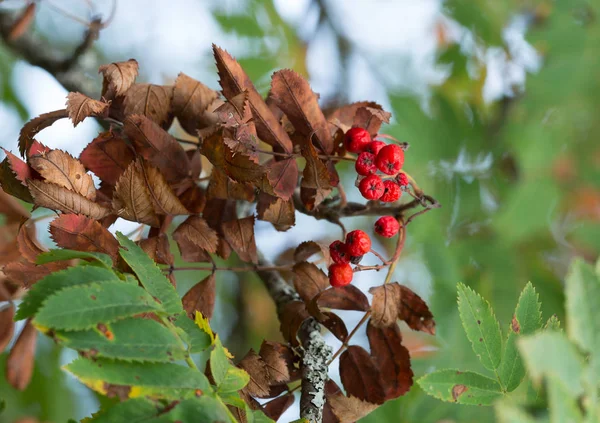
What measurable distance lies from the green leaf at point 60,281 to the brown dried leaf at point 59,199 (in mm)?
117

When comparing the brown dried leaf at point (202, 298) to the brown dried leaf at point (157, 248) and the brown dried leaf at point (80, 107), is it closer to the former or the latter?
the brown dried leaf at point (157, 248)

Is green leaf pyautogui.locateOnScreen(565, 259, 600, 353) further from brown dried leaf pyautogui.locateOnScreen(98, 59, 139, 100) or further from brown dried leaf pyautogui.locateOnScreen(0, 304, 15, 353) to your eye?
brown dried leaf pyautogui.locateOnScreen(0, 304, 15, 353)

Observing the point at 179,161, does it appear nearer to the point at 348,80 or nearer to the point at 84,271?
the point at 84,271

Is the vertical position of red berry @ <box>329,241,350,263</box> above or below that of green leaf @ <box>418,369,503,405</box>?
above

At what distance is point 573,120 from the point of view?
147 centimetres

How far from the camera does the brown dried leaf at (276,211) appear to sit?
66 cm

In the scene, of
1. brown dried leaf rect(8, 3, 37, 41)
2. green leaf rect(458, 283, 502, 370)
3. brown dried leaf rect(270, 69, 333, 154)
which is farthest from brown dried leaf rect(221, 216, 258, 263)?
brown dried leaf rect(8, 3, 37, 41)

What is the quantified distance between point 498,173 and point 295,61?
666mm

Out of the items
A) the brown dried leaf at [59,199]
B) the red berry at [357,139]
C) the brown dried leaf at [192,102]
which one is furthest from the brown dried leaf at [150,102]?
the red berry at [357,139]

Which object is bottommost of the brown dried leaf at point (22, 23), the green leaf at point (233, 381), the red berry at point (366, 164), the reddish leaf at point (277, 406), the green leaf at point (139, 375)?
the green leaf at point (139, 375)

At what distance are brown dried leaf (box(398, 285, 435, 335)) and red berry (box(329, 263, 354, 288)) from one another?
7 centimetres

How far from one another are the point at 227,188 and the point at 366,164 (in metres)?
0.16

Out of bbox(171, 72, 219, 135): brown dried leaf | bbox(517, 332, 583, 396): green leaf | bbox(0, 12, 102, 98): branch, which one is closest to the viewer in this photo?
bbox(517, 332, 583, 396): green leaf

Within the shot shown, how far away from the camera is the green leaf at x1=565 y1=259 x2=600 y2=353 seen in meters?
0.43
